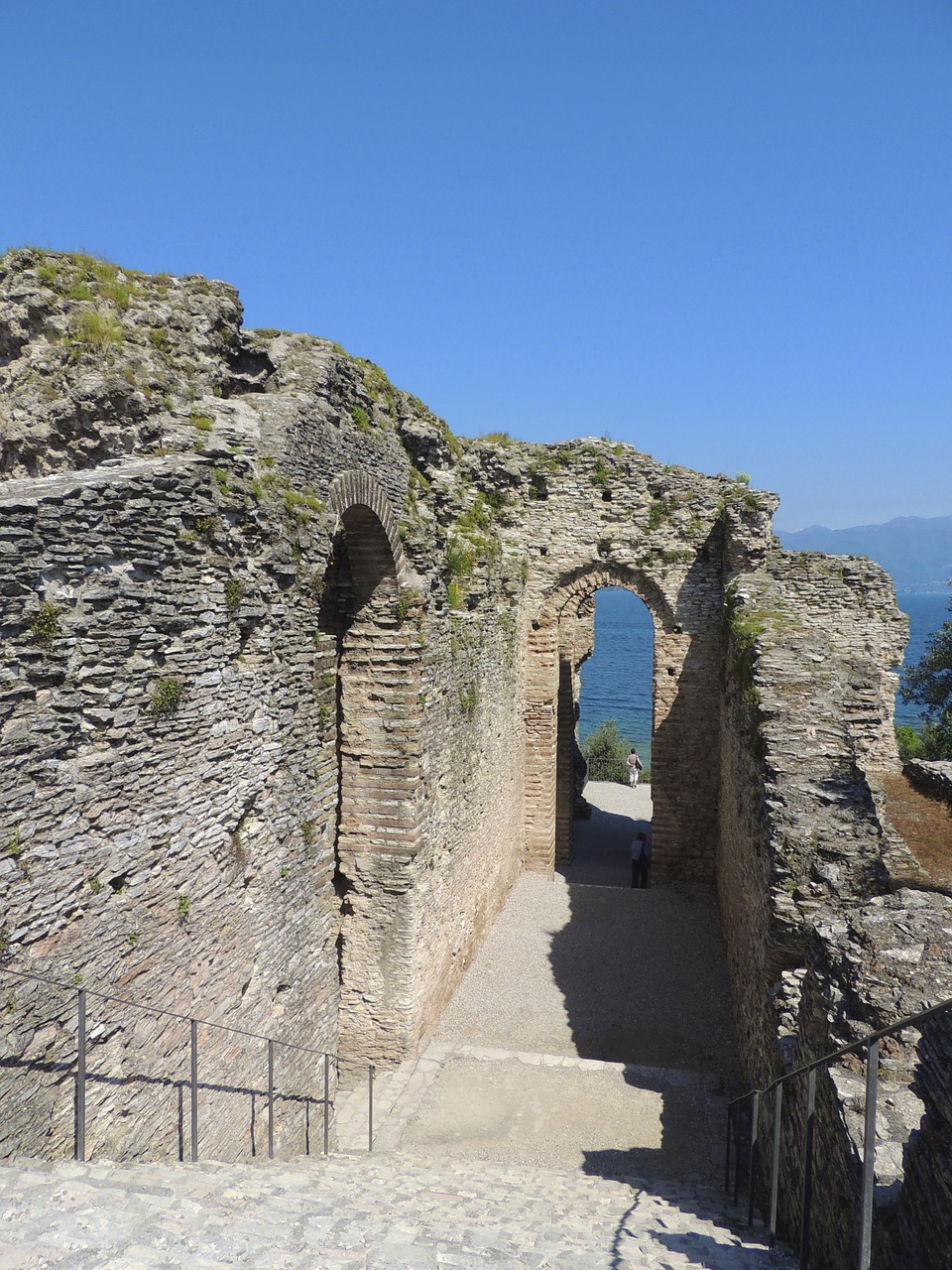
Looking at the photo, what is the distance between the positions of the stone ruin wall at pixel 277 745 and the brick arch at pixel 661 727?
1.86 m

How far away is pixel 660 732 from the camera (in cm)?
1389

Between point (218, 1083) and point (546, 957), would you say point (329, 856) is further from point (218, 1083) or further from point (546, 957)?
point (546, 957)

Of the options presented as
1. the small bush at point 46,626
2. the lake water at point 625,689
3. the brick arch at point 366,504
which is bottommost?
the lake water at point 625,689

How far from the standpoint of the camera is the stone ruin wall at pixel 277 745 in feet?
13.5

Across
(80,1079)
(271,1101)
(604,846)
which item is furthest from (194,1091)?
(604,846)

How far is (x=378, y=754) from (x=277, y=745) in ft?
7.00

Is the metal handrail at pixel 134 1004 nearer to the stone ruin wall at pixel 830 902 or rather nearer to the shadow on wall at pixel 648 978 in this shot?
the stone ruin wall at pixel 830 902


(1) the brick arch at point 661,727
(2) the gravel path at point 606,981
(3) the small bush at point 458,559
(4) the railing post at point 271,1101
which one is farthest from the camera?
(1) the brick arch at point 661,727

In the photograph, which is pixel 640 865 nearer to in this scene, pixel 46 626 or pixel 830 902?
pixel 830 902

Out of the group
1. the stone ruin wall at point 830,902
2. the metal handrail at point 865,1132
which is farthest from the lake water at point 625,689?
the metal handrail at point 865,1132

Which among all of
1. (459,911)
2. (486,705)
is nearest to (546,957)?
(459,911)

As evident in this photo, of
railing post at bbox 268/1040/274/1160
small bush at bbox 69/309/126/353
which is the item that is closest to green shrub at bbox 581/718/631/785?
railing post at bbox 268/1040/274/1160

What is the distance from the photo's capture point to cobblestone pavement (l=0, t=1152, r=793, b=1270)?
2967 mm

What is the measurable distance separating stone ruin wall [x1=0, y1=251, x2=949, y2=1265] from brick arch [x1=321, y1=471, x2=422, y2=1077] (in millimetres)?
33
